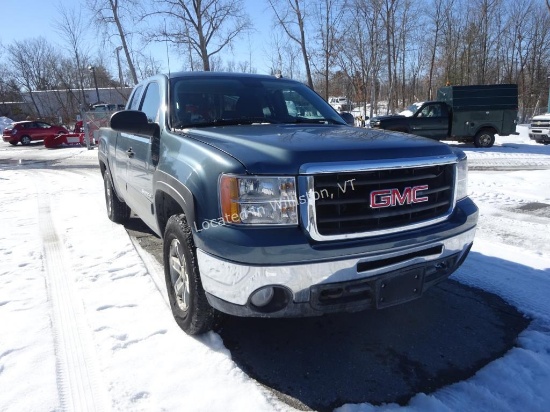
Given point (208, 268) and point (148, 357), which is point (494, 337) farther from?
point (148, 357)

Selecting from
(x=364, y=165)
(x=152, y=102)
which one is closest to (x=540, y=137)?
(x=152, y=102)

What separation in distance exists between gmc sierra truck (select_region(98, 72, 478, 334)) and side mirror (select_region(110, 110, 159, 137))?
0.33 meters

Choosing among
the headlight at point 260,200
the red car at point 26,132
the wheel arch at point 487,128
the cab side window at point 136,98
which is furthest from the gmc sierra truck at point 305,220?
the red car at point 26,132

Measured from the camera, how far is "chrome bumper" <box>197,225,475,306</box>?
2131mm

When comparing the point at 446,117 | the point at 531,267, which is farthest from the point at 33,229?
the point at 446,117

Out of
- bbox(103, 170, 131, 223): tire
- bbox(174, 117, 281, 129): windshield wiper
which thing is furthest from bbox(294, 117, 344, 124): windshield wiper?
bbox(103, 170, 131, 223): tire

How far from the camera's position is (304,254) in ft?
6.93

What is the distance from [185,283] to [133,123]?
1.33 m

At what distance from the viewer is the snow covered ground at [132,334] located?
2.21 meters

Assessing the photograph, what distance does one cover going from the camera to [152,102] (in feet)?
12.6

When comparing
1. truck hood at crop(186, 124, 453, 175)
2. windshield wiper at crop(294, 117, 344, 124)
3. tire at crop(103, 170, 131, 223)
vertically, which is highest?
windshield wiper at crop(294, 117, 344, 124)

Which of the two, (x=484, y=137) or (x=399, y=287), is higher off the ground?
(x=484, y=137)

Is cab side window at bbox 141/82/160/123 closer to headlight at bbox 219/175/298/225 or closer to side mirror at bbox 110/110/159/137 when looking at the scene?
side mirror at bbox 110/110/159/137

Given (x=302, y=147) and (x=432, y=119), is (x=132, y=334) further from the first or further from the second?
(x=432, y=119)
